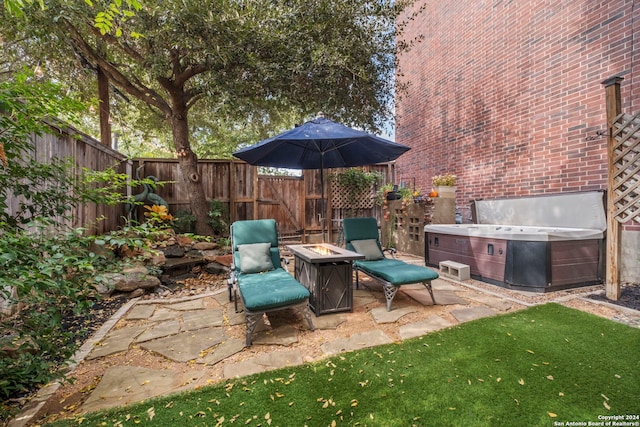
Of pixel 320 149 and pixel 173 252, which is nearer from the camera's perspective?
pixel 320 149

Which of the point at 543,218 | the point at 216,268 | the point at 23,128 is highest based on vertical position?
the point at 23,128

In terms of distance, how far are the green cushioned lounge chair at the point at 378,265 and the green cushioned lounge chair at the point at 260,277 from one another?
1.00 metres

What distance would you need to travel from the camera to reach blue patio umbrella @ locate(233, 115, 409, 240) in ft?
10.7

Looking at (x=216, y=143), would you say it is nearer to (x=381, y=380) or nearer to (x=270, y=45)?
(x=270, y=45)

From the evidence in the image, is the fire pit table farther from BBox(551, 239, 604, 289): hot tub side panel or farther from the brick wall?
the brick wall

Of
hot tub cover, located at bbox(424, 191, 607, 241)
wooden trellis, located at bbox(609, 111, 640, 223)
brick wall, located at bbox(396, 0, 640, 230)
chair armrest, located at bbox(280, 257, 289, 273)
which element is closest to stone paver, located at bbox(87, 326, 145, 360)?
chair armrest, located at bbox(280, 257, 289, 273)

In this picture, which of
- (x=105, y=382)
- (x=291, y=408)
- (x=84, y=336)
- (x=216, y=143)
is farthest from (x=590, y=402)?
(x=216, y=143)

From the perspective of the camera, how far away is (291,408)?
166 cm

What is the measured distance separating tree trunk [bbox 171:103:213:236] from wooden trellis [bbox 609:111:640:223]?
659 centimetres

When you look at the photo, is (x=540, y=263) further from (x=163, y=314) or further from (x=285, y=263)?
(x=163, y=314)

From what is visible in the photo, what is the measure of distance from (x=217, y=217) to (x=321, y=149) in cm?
358

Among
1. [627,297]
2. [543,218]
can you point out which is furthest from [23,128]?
[543,218]

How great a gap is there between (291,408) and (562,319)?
2.84 m

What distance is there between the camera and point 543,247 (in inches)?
142
